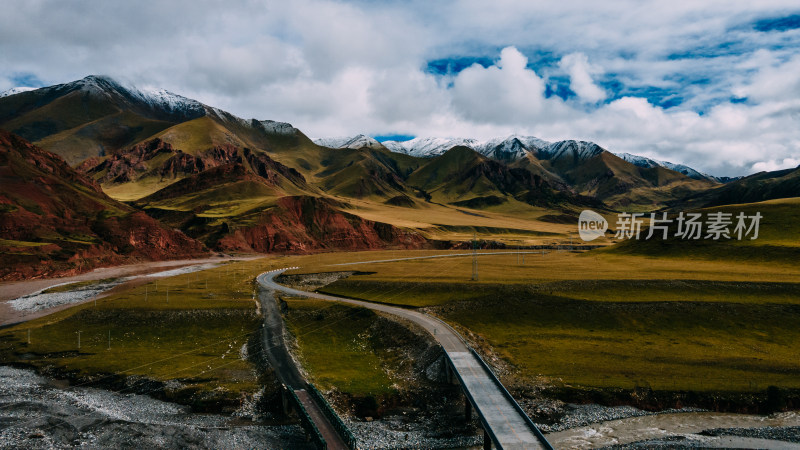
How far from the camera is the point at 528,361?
198ft

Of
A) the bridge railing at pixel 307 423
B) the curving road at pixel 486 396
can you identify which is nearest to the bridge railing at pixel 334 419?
the bridge railing at pixel 307 423

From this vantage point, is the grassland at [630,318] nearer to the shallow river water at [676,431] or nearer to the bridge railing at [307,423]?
the shallow river water at [676,431]

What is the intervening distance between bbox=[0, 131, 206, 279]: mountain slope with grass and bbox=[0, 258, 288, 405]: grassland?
5987 centimetres

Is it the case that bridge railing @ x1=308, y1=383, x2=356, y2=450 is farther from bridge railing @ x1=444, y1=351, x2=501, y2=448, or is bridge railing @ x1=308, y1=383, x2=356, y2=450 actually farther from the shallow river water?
the shallow river water

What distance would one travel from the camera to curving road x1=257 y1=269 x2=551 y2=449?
38062 millimetres

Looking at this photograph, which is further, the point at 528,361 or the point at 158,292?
the point at 158,292

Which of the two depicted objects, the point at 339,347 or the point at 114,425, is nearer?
the point at 114,425

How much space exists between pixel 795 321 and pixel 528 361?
46571 millimetres

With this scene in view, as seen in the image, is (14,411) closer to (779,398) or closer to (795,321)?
(779,398)

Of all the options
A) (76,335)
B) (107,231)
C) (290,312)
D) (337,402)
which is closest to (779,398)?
(337,402)

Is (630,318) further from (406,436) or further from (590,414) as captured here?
(406,436)

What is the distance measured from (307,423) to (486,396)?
18.7 m

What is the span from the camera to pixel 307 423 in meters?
44.0

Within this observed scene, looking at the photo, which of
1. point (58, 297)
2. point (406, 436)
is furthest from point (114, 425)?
point (58, 297)
